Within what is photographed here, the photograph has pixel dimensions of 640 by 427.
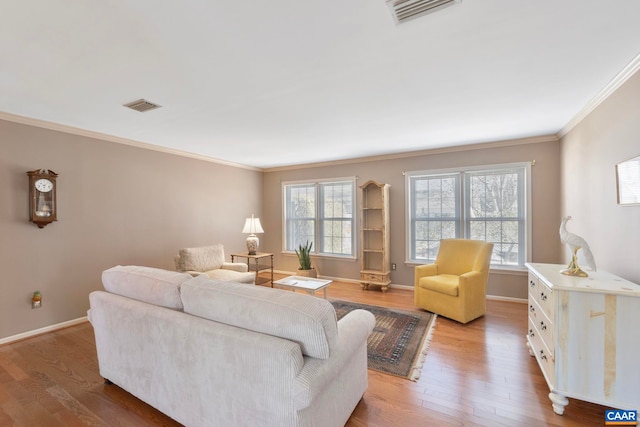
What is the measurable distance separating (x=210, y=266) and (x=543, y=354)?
395cm

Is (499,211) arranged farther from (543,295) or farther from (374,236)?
(543,295)

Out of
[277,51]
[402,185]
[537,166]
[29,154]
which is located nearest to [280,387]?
[277,51]

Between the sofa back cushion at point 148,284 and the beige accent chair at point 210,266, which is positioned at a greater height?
the sofa back cushion at point 148,284

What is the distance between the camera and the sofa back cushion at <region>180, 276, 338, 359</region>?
133cm

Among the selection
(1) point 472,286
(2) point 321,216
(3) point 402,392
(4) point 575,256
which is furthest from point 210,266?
(4) point 575,256

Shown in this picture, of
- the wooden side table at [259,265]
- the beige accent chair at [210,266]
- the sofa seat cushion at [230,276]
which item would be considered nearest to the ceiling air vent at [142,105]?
the beige accent chair at [210,266]

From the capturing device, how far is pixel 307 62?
6.55 feet

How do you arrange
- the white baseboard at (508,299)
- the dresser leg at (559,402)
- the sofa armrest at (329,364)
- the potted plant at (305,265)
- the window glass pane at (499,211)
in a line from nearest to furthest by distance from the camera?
1. the sofa armrest at (329,364)
2. the dresser leg at (559,402)
3. the white baseboard at (508,299)
4. the window glass pane at (499,211)
5. the potted plant at (305,265)

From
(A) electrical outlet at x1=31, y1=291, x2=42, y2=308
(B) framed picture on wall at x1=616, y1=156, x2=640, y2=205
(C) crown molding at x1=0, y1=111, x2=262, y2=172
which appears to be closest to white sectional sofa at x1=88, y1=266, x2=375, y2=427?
(A) electrical outlet at x1=31, y1=291, x2=42, y2=308

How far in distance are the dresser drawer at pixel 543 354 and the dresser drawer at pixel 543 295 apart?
26cm

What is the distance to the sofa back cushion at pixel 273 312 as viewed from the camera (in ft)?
4.35

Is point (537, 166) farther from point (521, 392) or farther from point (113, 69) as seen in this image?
point (113, 69)

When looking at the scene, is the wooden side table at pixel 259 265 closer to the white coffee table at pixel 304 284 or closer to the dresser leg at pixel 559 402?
the white coffee table at pixel 304 284

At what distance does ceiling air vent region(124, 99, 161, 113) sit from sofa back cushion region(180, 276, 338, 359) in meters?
1.99
